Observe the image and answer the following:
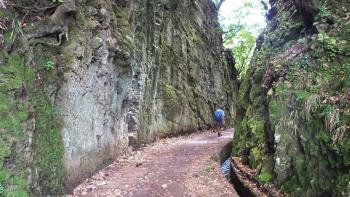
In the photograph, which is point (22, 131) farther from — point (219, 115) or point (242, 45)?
point (242, 45)

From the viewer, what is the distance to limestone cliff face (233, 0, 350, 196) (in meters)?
6.52

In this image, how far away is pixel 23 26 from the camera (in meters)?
7.10

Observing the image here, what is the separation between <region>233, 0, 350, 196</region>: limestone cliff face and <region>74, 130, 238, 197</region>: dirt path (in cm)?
121

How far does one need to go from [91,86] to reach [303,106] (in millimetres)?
5096

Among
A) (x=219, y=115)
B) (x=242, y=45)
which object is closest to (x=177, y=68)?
(x=219, y=115)

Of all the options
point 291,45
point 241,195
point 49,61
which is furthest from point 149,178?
point 291,45

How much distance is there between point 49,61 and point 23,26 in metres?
0.85

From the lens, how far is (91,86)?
29.5 feet

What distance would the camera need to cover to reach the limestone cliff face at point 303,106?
6.52 metres

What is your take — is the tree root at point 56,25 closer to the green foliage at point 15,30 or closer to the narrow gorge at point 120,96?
the narrow gorge at point 120,96

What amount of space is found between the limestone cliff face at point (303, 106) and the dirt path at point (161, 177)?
1.21 m

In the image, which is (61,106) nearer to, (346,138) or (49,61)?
(49,61)

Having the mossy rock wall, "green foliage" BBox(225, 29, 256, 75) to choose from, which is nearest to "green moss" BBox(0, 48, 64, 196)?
the mossy rock wall

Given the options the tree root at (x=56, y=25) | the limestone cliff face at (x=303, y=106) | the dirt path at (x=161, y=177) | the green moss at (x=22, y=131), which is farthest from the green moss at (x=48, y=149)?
the limestone cliff face at (x=303, y=106)
